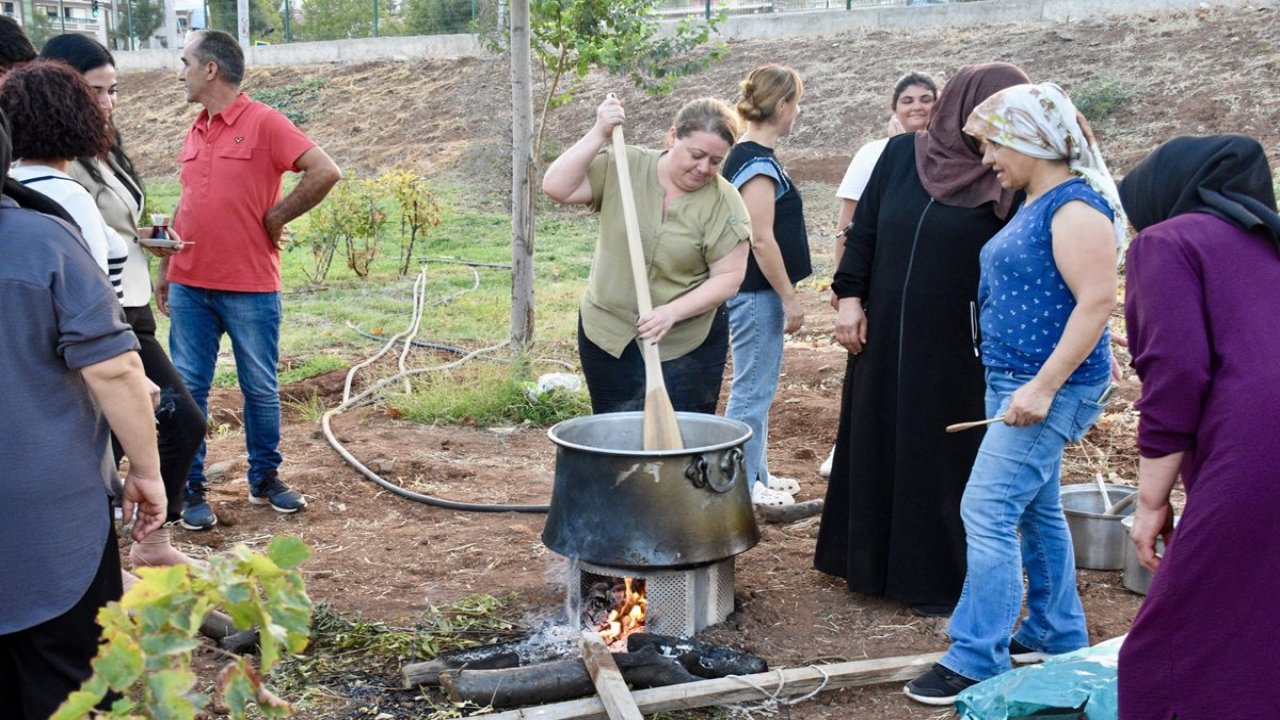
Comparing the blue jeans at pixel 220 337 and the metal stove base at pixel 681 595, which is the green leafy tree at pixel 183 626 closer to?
the metal stove base at pixel 681 595

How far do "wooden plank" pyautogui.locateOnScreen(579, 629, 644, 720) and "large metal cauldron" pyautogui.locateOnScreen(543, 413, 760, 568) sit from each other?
288 millimetres

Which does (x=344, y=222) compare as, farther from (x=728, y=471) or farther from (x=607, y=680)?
(x=607, y=680)

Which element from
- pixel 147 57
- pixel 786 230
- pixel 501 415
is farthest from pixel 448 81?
pixel 786 230

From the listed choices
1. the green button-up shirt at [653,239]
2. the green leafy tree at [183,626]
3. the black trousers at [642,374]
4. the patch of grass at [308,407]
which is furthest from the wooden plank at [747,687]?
the patch of grass at [308,407]

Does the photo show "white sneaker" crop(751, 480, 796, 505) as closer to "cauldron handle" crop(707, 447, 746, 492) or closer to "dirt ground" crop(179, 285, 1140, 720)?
"dirt ground" crop(179, 285, 1140, 720)

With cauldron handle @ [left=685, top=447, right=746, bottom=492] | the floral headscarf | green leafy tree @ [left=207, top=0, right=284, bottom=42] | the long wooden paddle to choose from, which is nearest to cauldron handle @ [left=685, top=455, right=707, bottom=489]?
cauldron handle @ [left=685, top=447, right=746, bottom=492]

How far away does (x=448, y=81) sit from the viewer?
29422mm

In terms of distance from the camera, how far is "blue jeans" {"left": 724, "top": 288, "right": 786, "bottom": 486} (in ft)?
17.6

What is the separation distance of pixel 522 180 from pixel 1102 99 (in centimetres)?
1470

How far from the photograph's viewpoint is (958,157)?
406cm

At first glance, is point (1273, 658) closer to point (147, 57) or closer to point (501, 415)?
point (501, 415)

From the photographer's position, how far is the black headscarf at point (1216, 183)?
2582 mm

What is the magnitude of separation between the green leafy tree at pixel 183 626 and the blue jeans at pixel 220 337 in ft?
11.5

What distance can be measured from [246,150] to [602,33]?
3.97 meters
